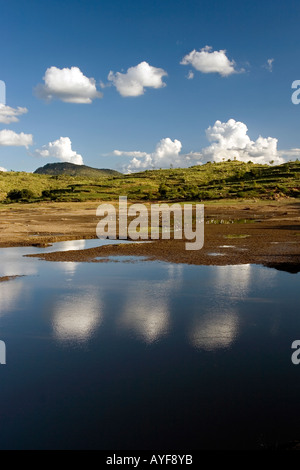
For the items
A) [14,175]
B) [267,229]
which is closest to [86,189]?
[14,175]

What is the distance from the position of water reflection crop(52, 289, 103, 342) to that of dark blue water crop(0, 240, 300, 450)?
0.15ft

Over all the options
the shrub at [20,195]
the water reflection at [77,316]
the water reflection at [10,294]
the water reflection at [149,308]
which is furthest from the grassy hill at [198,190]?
the water reflection at [77,316]

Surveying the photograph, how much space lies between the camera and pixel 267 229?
4250cm

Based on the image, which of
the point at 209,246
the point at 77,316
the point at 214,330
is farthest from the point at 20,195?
the point at 214,330

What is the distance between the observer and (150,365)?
11.0m

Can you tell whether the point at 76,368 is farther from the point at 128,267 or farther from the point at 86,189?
the point at 86,189

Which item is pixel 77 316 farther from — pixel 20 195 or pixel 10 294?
pixel 20 195

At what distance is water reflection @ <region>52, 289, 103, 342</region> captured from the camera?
13.3 metres

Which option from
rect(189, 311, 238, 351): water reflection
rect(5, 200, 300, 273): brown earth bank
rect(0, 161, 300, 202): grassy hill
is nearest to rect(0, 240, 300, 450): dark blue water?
rect(189, 311, 238, 351): water reflection

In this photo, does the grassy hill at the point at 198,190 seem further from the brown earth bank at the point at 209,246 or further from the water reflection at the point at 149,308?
the water reflection at the point at 149,308

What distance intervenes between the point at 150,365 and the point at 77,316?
16.5 feet

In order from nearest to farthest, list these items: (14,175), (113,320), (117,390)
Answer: (117,390)
(113,320)
(14,175)

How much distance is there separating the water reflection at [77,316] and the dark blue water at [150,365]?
4 centimetres
